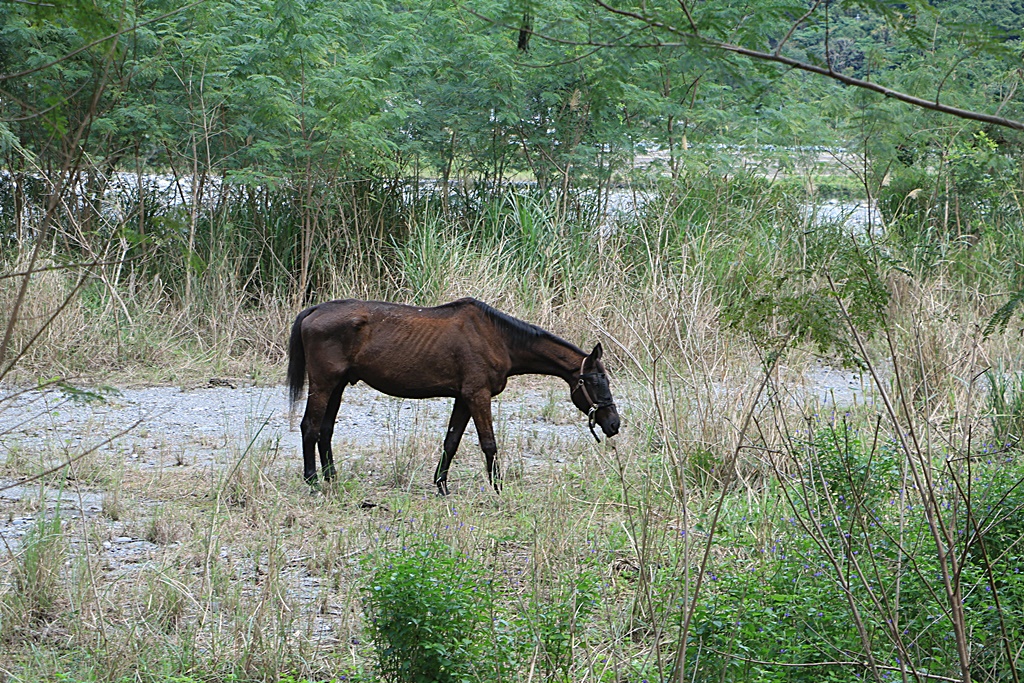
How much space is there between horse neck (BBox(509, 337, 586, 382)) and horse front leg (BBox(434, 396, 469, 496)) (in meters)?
0.46

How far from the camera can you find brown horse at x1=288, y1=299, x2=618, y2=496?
703cm

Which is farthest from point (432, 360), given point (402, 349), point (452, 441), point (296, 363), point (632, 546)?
point (632, 546)

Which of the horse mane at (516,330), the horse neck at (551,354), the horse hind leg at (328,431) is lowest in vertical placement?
the horse hind leg at (328,431)

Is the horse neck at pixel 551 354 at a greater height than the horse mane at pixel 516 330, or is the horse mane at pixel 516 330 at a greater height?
the horse mane at pixel 516 330

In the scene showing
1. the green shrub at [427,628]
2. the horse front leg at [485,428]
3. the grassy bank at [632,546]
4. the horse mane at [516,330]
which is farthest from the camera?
the horse mane at [516,330]

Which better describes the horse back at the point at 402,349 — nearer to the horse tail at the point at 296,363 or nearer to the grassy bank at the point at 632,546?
the horse tail at the point at 296,363

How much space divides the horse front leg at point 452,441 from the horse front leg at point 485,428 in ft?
0.26

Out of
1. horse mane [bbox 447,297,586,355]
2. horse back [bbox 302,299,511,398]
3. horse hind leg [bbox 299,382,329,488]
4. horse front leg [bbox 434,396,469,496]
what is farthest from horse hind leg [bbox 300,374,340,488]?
horse mane [bbox 447,297,586,355]

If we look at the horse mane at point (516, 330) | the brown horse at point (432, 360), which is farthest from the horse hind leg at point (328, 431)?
the horse mane at point (516, 330)

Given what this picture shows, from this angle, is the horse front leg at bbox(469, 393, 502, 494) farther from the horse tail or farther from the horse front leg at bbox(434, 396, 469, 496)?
the horse tail

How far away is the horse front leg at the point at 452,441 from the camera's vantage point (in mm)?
6949

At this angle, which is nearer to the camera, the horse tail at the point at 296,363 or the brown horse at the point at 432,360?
the brown horse at the point at 432,360

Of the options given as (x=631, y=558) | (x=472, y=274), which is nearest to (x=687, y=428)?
(x=631, y=558)

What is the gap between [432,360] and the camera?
7062 mm
